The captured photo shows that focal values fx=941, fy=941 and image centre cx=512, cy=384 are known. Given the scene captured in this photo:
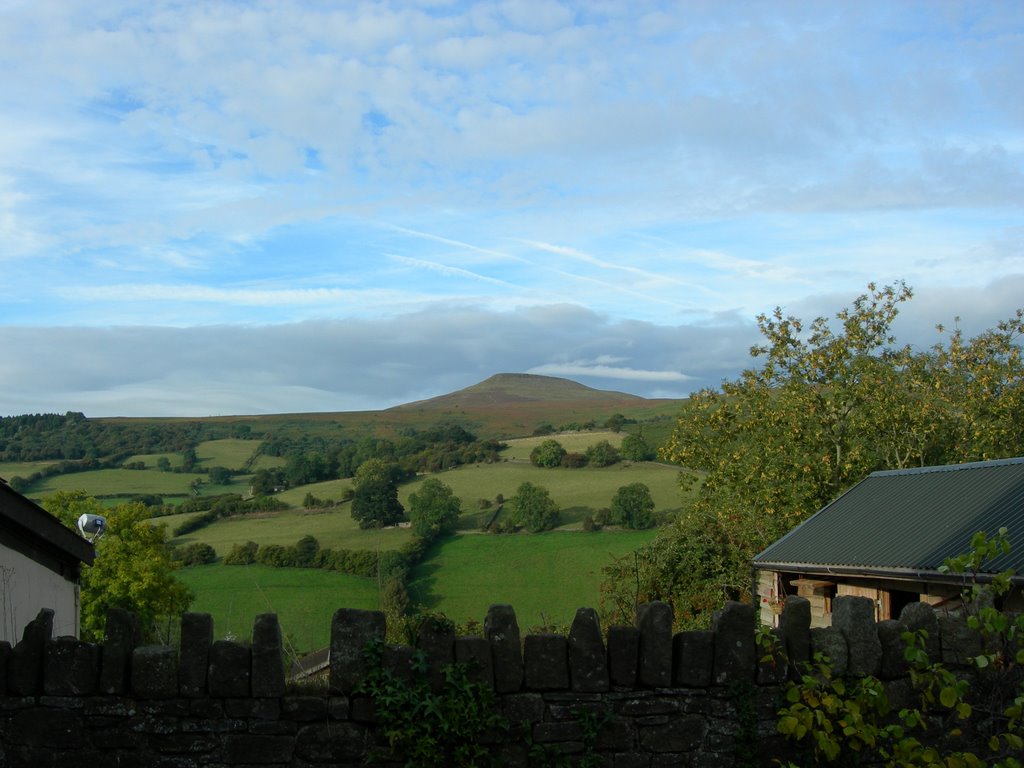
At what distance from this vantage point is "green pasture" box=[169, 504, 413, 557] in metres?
44.2

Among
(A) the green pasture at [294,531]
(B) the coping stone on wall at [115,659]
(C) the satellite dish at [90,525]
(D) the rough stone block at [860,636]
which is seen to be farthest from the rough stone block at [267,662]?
(A) the green pasture at [294,531]

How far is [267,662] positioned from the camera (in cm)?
554

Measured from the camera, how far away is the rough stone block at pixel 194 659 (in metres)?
5.48

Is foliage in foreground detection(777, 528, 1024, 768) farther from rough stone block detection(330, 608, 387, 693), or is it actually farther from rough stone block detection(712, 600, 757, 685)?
rough stone block detection(330, 608, 387, 693)

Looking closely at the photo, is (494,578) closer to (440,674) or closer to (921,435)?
(921,435)

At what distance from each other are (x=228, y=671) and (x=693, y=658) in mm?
2847

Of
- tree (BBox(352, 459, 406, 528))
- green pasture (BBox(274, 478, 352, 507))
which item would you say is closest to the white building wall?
tree (BBox(352, 459, 406, 528))

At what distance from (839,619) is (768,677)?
0.65m

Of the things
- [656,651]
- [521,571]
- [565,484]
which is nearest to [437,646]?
[656,651]

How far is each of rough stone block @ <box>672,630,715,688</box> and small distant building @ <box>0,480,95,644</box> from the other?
5715 mm

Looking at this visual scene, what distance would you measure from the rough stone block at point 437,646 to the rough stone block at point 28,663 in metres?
2.17

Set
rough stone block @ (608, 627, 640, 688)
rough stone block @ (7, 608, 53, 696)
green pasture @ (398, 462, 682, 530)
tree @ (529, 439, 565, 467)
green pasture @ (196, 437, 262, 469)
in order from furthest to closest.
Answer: green pasture @ (196, 437, 262, 469) < tree @ (529, 439, 565, 467) < green pasture @ (398, 462, 682, 530) < rough stone block @ (608, 627, 640, 688) < rough stone block @ (7, 608, 53, 696)

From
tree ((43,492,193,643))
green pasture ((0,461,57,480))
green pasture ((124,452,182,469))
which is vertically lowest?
tree ((43,492,193,643))

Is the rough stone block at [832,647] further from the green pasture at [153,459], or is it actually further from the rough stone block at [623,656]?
the green pasture at [153,459]
